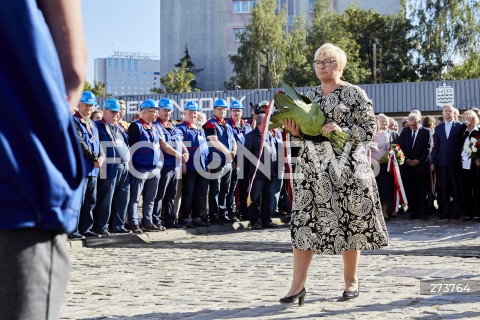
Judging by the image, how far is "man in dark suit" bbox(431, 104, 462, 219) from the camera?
15.2m

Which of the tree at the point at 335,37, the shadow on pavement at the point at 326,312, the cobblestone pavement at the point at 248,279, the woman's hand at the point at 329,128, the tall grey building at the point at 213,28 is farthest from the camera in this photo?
the tall grey building at the point at 213,28

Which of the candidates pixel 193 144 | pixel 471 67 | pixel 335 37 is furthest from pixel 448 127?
pixel 335 37

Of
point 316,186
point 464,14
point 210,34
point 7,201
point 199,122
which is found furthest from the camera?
point 210,34

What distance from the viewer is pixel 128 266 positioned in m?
8.70

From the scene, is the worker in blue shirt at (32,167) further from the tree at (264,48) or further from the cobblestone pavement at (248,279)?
the tree at (264,48)

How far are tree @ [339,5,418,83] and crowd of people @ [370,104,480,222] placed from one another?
5509 centimetres

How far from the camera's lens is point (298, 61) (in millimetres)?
70312

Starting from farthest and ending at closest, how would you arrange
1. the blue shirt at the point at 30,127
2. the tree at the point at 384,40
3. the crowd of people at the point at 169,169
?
the tree at the point at 384,40 → the crowd of people at the point at 169,169 → the blue shirt at the point at 30,127

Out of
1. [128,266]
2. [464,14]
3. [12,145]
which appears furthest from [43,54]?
[464,14]

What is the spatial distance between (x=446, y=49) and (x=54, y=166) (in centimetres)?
6717

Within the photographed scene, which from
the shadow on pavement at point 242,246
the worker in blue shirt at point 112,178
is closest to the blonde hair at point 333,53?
the shadow on pavement at point 242,246

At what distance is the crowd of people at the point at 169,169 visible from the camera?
37.8 feet

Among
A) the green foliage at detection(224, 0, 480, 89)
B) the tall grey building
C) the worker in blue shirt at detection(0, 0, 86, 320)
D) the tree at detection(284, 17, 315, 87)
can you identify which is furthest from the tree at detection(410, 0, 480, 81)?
the worker in blue shirt at detection(0, 0, 86, 320)

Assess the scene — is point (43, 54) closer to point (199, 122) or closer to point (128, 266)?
point (128, 266)
